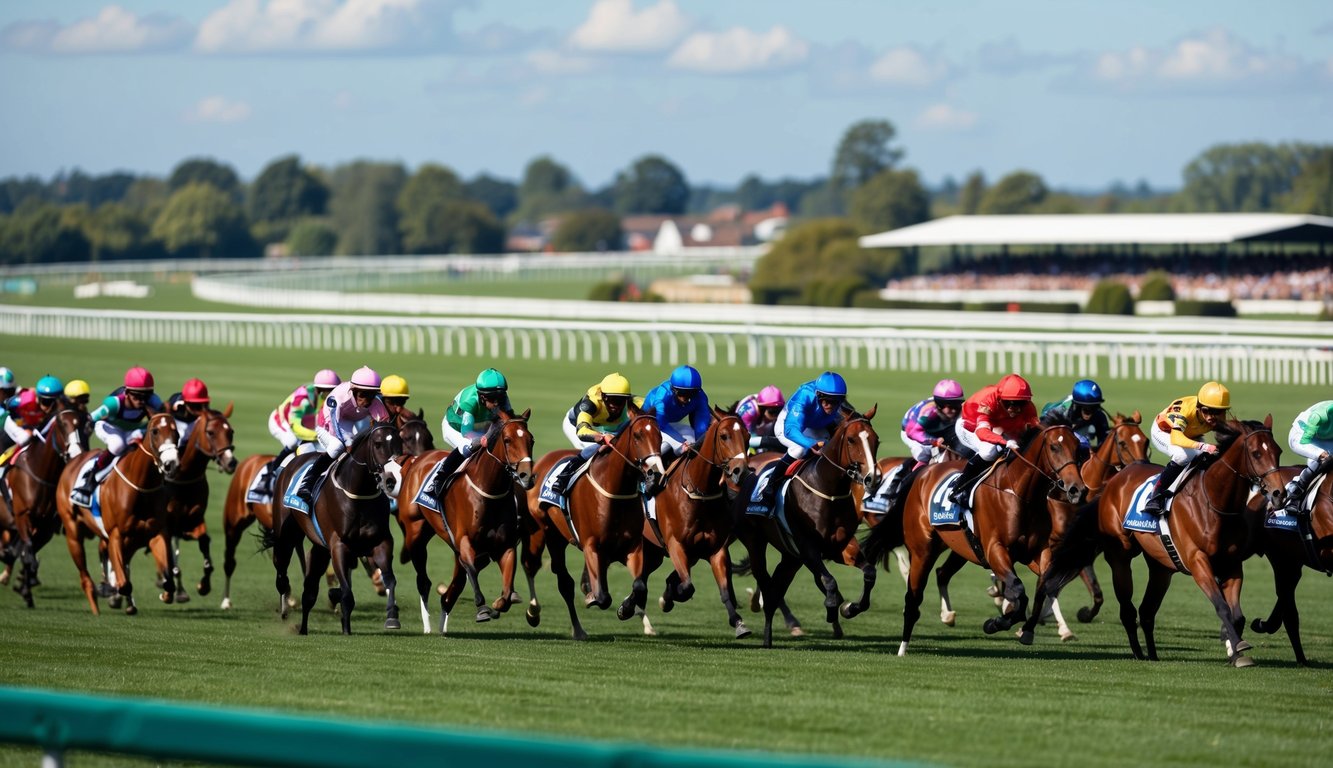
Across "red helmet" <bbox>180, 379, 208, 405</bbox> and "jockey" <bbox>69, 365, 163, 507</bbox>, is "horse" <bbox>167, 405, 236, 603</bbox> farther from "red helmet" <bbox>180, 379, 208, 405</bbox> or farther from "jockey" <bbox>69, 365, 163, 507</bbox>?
"jockey" <bbox>69, 365, 163, 507</bbox>

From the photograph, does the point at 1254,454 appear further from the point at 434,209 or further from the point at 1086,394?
the point at 434,209

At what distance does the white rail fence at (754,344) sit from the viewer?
27.7 m

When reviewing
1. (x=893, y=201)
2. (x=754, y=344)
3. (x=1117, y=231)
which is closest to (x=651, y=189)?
(x=893, y=201)

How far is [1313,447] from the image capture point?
9969 millimetres

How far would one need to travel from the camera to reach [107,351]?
125ft

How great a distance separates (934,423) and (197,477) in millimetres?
5035

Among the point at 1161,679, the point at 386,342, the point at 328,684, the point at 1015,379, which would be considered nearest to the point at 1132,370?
the point at 386,342

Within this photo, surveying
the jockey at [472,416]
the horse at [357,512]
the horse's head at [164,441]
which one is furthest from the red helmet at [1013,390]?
the horse's head at [164,441]

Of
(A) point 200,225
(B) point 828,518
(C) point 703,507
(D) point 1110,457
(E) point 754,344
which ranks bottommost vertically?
(B) point 828,518

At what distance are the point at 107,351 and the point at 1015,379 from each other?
3053cm

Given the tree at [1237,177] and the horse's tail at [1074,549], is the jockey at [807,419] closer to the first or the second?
the horse's tail at [1074,549]

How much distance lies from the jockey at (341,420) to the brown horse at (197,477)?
0.56 meters

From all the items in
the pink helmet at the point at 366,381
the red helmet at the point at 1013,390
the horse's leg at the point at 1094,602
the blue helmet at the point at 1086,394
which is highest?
the pink helmet at the point at 366,381

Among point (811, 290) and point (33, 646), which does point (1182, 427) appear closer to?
point (33, 646)
